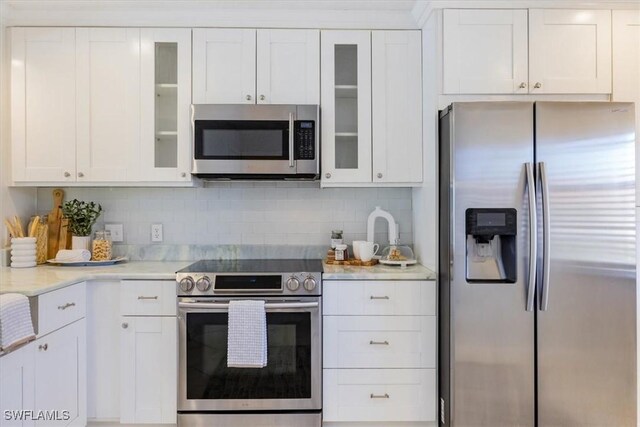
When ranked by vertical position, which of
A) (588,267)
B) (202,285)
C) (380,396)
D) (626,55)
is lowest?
(380,396)

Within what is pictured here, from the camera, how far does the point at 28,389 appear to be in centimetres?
172

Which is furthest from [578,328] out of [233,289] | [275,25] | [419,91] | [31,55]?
[31,55]

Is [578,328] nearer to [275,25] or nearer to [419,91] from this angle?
[419,91]

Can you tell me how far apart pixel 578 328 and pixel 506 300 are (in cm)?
37

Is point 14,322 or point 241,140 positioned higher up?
point 241,140

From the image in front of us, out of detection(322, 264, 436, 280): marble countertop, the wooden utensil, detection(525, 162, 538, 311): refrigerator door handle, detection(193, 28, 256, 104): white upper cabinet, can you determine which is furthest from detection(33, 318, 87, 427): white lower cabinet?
detection(525, 162, 538, 311): refrigerator door handle

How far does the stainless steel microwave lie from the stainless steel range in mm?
637

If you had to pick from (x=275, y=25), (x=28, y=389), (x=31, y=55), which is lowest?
(x=28, y=389)

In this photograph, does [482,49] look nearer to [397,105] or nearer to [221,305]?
[397,105]

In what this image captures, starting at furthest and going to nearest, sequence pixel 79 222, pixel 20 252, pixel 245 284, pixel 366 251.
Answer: pixel 79 222
pixel 366 251
pixel 20 252
pixel 245 284

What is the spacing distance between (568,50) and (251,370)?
94.7 inches

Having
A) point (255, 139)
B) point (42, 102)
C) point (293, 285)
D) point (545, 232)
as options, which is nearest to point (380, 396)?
point (293, 285)

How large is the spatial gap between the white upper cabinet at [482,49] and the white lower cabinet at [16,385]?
2.36 m

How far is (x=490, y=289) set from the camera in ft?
6.27
